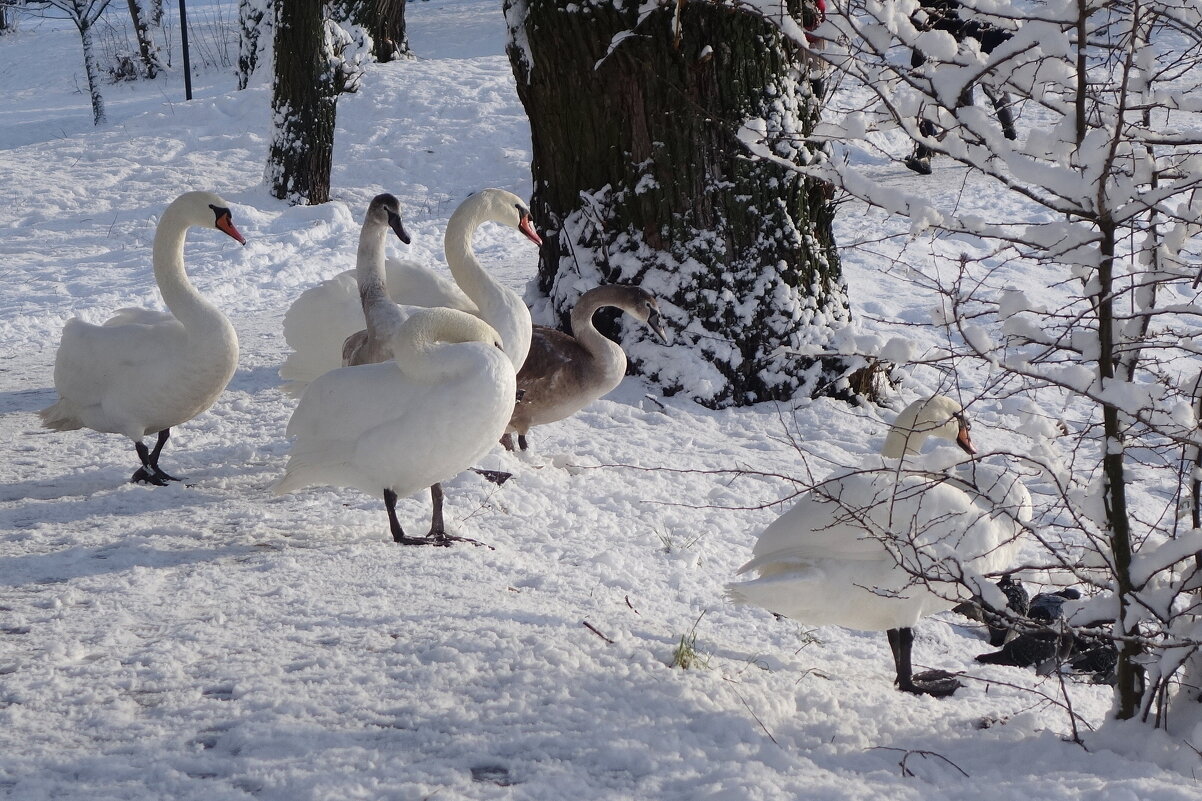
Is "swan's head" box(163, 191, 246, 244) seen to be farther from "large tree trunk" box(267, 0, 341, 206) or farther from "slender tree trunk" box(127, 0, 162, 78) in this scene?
"slender tree trunk" box(127, 0, 162, 78)

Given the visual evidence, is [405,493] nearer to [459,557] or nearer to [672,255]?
[459,557]

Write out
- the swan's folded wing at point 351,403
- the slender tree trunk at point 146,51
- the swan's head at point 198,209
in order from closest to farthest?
the swan's folded wing at point 351,403
the swan's head at point 198,209
the slender tree trunk at point 146,51

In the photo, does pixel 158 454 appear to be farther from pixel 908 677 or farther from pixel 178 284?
pixel 908 677

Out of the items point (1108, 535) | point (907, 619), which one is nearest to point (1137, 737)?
→ point (1108, 535)

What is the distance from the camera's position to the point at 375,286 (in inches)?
211

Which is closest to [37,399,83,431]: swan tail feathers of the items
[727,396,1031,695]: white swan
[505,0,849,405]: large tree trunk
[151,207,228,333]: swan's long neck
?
[151,207,228,333]: swan's long neck

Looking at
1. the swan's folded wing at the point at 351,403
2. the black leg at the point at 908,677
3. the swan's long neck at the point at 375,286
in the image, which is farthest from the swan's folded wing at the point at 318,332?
the black leg at the point at 908,677

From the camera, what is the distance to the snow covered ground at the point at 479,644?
254cm

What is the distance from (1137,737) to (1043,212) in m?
9.40

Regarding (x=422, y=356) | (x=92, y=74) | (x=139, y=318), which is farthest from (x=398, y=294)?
(x=92, y=74)

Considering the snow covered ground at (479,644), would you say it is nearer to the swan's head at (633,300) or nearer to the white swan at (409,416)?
the white swan at (409,416)

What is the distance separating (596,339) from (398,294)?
1163 mm

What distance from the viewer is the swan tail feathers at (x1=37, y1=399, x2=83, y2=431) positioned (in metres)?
5.25

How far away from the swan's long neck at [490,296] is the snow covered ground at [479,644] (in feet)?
1.79
